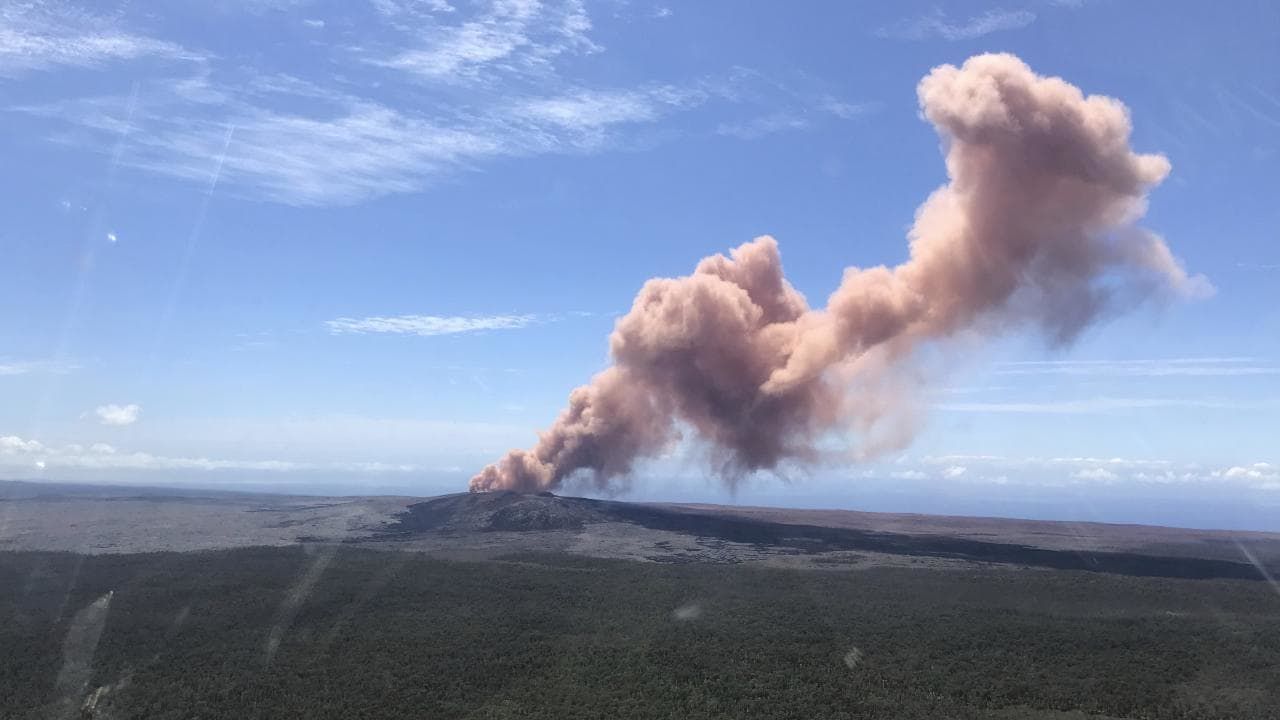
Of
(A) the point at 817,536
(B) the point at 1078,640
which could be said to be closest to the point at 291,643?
(B) the point at 1078,640

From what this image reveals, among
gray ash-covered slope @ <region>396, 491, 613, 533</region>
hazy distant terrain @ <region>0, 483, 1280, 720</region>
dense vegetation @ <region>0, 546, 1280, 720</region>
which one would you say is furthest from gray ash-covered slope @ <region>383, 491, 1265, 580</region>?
dense vegetation @ <region>0, 546, 1280, 720</region>

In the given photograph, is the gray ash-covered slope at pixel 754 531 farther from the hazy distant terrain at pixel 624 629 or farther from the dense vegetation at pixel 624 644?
the dense vegetation at pixel 624 644

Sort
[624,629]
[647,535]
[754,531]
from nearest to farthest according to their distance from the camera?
[624,629], [647,535], [754,531]

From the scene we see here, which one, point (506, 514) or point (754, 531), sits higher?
point (506, 514)

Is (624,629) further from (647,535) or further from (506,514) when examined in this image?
(506,514)

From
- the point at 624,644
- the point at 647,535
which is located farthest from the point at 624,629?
the point at 647,535

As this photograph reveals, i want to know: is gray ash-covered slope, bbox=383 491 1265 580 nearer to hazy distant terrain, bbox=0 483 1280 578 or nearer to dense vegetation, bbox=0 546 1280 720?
hazy distant terrain, bbox=0 483 1280 578
